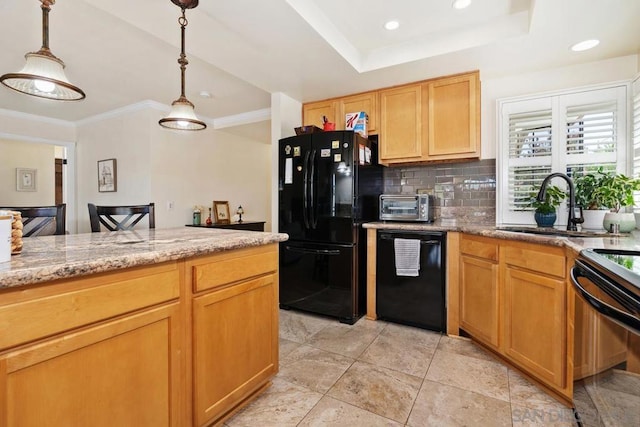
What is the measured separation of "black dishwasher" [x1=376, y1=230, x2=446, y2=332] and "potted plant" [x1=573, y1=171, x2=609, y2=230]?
98cm

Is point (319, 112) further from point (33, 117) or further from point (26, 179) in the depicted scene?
point (26, 179)

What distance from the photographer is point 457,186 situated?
Result: 299cm

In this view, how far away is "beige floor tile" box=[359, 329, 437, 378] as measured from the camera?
198 centimetres

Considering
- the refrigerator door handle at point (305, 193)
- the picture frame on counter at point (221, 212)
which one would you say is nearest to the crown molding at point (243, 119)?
the picture frame on counter at point (221, 212)

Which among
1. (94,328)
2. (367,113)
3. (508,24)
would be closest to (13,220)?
(94,328)

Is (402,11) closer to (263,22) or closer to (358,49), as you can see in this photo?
(358,49)

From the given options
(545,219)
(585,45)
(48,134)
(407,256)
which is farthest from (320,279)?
(48,134)

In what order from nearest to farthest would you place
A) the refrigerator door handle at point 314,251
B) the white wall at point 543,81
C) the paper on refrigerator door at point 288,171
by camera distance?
the white wall at point 543,81 < the refrigerator door handle at point 314,251 < the paper on refrigerator door at point 288,171

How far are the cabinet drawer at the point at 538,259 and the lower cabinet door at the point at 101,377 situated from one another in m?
1.88

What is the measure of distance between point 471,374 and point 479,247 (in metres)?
0.84

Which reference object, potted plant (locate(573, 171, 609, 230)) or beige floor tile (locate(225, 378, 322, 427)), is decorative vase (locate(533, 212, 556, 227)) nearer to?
potted plant (locate(573, 171, 609, 230))

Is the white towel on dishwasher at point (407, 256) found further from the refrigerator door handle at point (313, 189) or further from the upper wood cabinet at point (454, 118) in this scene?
→ the upper wood cabinet at point (454, 118)

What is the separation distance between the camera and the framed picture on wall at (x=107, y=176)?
Result: 4.21m

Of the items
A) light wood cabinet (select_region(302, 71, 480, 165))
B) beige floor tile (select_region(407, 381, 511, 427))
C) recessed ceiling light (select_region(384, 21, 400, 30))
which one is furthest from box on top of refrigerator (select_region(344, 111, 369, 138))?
beige floor tile (select_region(407, 381, 511, 427))
